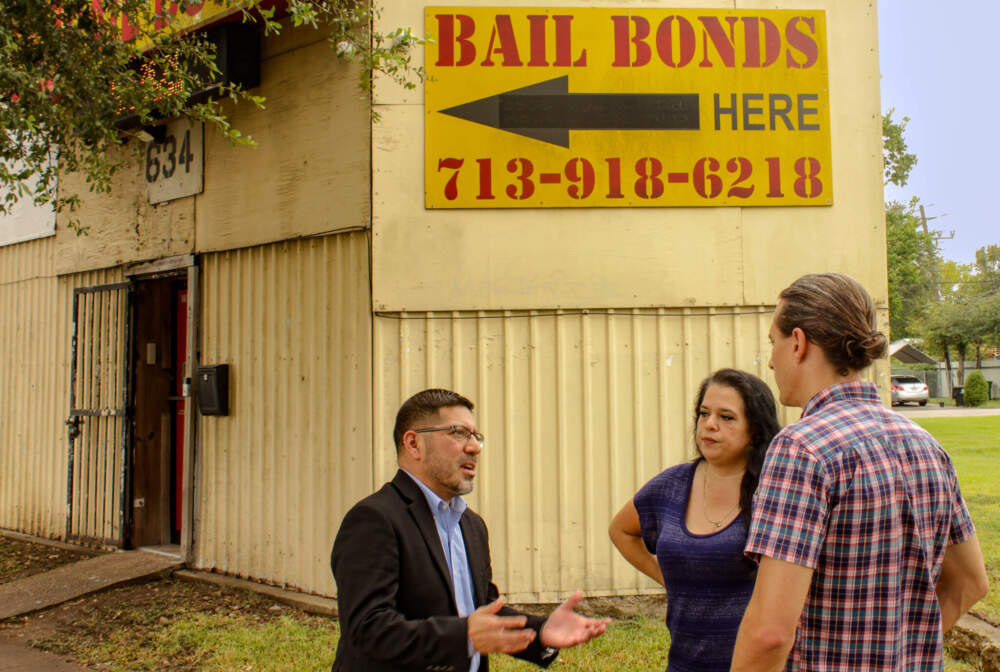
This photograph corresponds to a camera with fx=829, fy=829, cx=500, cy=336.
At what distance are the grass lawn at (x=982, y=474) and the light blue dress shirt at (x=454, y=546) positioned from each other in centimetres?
398

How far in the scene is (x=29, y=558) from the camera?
25.9 ft

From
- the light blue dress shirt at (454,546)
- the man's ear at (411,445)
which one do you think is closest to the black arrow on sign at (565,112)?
the man's ear at (411,445)

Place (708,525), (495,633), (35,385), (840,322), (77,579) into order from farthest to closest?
(35,385)
(77,579)
(708,525)
(495,633)
(840,322)

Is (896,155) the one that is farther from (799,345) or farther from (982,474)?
(799,345)

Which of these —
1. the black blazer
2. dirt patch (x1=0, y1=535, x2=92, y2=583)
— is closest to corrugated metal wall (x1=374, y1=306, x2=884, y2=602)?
the black blazer

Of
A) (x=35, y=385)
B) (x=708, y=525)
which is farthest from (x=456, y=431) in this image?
(x=35, y=385)

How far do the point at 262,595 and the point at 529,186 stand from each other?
3745 mm

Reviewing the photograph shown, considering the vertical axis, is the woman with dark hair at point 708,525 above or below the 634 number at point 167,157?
below

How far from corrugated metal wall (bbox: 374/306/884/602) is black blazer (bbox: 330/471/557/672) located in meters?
3.24

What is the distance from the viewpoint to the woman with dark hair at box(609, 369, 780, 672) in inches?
107

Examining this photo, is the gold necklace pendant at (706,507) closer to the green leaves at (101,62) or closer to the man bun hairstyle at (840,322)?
the man bun hairstyle at (840,322)

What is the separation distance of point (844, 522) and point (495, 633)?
0.93m

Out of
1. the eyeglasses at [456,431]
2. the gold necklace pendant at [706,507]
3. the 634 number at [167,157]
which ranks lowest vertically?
the gold necklace pendant at [706,507]

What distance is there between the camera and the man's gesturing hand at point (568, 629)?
2350 mm
